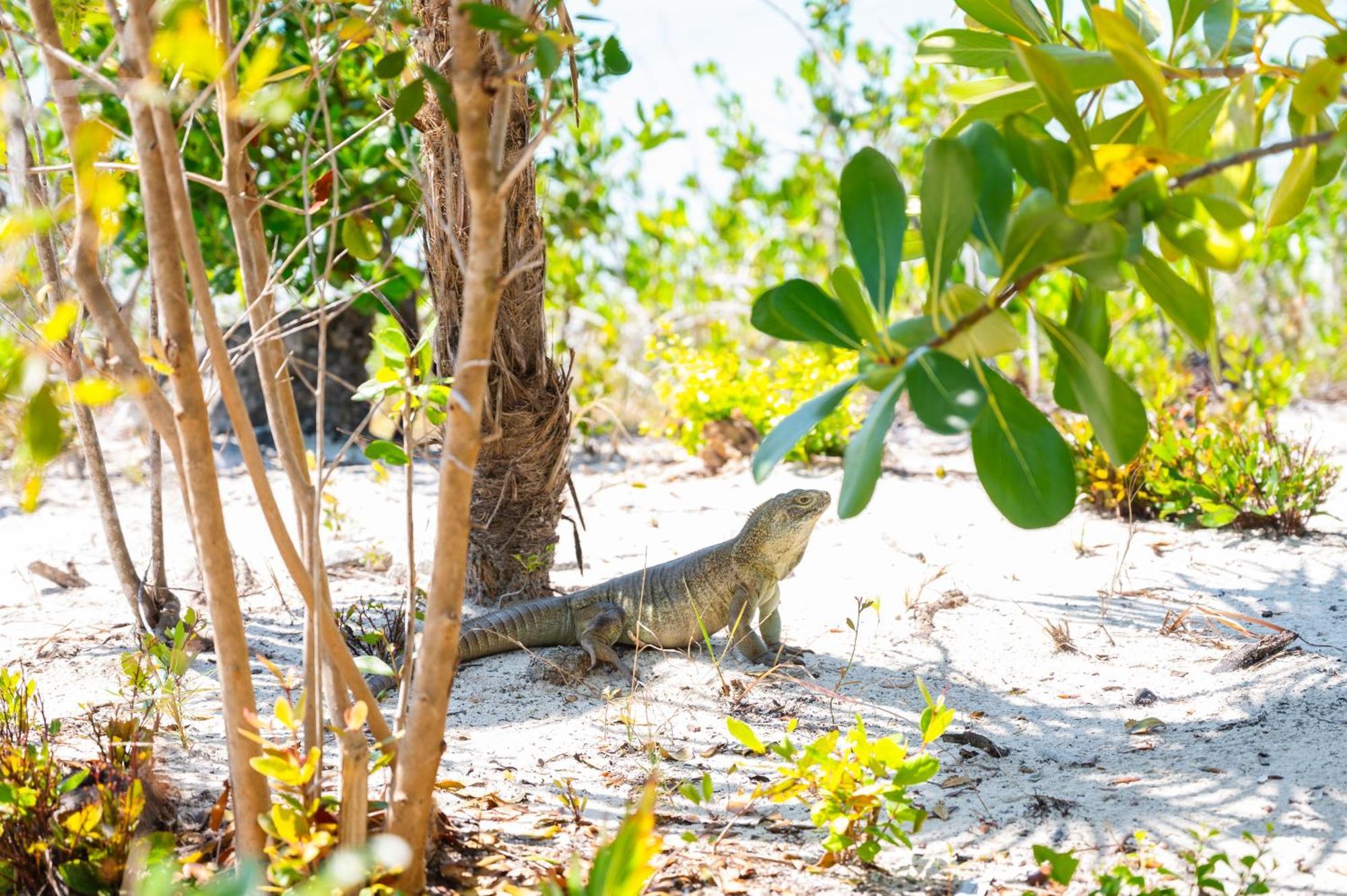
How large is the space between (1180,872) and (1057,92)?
1.57m

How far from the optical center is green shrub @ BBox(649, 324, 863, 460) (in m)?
6.89

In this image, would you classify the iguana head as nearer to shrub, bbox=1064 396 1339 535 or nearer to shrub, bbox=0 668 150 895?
shrub, bbox=1064 396 1339 535

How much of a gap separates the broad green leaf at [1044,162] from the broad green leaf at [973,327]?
0.20 meters

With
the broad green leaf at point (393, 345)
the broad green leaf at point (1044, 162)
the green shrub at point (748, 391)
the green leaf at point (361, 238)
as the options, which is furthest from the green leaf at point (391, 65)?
the green shrub at point (748, 391)

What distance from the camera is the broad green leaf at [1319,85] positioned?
1.70 m

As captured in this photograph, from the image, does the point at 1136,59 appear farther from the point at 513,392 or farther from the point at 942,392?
the point at 513,392

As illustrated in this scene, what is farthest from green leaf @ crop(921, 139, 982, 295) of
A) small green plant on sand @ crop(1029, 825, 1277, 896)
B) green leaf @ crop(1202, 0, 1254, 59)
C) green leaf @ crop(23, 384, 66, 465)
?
green leaf @ crop(23, 384, 66, 465)

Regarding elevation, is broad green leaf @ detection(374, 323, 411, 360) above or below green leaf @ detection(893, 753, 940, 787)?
Answer: above

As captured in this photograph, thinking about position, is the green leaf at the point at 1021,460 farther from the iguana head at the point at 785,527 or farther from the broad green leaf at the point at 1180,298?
the iguana head at the point at 785,527

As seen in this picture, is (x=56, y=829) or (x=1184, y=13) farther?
(x=56, y=829)

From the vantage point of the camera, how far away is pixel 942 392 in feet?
4.81

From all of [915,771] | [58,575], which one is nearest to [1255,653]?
[915,771]

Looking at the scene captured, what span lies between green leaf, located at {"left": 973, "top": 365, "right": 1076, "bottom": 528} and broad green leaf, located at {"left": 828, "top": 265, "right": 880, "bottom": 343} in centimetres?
19

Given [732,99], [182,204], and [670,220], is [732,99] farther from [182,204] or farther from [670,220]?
[182,204]
